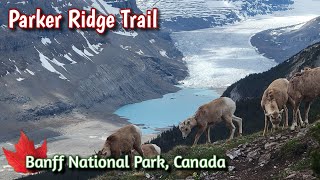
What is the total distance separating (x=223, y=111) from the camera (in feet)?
93.8

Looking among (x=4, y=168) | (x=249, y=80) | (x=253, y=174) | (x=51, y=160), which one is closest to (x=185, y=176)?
(x=253, y=174)

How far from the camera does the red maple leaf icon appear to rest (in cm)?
1265

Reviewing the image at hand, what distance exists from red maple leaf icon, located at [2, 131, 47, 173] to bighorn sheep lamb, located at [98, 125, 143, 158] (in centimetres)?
902

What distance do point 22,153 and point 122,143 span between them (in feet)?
35.4

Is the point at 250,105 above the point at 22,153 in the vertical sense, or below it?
below

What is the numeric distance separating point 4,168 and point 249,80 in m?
80.7

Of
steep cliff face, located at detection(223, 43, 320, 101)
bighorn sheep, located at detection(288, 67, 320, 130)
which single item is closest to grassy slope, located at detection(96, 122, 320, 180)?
bighorn sheep, located at detection(288, 67, 320, 130)

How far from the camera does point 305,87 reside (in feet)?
75.8

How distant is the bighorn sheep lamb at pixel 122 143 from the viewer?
903 inches

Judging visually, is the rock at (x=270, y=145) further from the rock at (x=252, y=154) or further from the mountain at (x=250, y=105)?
the mountain at (x=250, y=105)

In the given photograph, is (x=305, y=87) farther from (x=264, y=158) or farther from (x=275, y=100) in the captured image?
(x=264, y=158)

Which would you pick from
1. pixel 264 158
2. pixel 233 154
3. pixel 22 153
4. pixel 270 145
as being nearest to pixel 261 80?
pixel 233 154

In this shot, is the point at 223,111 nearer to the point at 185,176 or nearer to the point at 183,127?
the point at 183,127

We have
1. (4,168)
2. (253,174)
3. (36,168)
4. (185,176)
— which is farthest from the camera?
(4,168)
